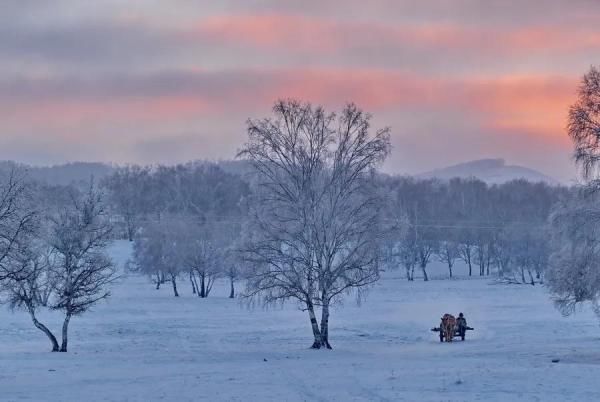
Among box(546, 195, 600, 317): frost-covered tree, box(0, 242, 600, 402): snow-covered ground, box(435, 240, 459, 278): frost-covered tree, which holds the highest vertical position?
box(435, 240, 459, 278): frost-covered tree

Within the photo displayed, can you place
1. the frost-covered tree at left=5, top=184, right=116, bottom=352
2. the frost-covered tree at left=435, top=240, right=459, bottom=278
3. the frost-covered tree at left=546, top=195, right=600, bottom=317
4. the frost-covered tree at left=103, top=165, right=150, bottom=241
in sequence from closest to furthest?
the frost-covered tree at left=546, top=195, right=600, bottom=317, the frost-covered tree at left=5, top=184, right=116, bottom=352, the frost-covered tree at left=435, top=240, right=459, bottom=278, the frost-covered tree at left=103, top=165, right=150, bottom=241

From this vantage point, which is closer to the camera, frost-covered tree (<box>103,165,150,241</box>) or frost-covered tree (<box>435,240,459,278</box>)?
frost-covered tree (<box>435,240,459,278</box>)

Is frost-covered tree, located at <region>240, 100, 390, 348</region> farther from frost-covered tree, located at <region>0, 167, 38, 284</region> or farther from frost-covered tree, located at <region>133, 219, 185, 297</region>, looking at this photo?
frost-covered tree, located at <region>133, 219, 185, 297</region>

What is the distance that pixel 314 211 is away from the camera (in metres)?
40.1

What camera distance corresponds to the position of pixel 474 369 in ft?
96.1

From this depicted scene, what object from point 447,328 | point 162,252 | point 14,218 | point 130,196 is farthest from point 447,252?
point 14,218

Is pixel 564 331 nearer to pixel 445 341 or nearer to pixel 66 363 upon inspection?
pixel 445 341

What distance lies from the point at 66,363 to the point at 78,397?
9238 mm

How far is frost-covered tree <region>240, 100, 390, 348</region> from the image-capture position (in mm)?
39156

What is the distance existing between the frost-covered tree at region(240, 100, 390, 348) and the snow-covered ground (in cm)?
333

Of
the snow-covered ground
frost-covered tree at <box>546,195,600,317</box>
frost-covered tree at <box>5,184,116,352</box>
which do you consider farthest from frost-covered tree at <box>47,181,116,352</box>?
frost-covered tree at <box>546,195,600,317</box>

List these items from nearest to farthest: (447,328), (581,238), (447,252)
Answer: (581,238), (447,328), (447,252)

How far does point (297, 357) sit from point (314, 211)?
7.55m

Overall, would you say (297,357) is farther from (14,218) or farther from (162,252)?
(162,252)
